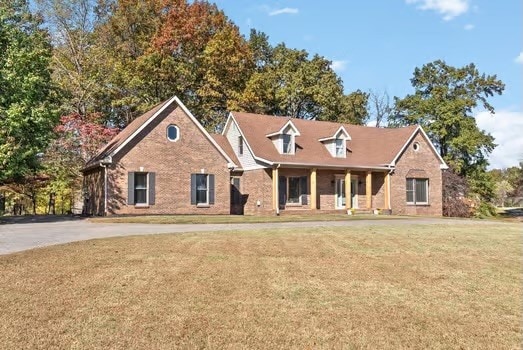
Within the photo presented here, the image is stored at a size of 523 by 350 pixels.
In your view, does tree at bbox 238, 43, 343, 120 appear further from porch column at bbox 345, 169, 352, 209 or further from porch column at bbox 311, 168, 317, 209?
porch column at bbox 311, 168, 317, 209

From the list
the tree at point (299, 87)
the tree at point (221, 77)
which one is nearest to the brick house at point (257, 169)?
the tree at point (221, 77)

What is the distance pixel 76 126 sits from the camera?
3422 cm

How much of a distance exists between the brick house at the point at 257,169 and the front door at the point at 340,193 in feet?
0.22

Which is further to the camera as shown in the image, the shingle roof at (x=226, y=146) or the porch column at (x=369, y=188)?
the porch column at (x=369, y=188)

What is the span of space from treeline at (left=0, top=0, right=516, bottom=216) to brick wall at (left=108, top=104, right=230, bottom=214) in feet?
29.9

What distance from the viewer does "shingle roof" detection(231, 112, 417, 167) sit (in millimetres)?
30328

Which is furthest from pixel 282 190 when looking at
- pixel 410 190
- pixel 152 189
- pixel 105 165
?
pixel 105 165

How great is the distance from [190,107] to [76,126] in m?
9.86

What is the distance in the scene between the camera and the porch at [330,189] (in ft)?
98.4

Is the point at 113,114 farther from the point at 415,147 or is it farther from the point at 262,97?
the point at 415,147

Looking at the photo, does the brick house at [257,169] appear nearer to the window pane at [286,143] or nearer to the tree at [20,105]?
the window pane at [286,143]

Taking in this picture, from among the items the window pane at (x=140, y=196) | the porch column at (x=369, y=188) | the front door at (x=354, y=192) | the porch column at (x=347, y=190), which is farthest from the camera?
the front door at (x=354, y=192)

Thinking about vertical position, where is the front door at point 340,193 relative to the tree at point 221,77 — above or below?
below

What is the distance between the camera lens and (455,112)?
134 feet
